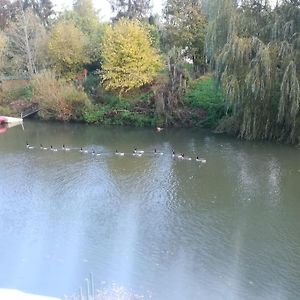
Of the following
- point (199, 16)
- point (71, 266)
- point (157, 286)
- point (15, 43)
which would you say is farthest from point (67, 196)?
point (15, 43)

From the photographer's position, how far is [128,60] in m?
32.7

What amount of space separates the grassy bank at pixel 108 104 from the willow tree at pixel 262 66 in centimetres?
552

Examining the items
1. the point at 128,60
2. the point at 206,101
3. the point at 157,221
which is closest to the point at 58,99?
Answer: the point at 128,60

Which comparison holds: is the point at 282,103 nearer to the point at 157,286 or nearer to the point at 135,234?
the point at 135,234

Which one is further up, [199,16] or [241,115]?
[199,16]

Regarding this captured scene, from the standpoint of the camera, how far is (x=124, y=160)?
22.8 m

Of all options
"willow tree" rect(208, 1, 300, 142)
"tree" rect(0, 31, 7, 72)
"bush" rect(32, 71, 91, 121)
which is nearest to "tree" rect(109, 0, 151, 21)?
"tree" rect(0, 31, 7, 72)

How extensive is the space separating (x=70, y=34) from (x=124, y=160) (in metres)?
19.0

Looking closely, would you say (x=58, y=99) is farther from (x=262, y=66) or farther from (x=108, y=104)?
(x=262, y=66)

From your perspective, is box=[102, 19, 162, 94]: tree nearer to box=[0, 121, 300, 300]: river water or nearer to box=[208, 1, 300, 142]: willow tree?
box=[208, 1, 300, 142]: willow tree

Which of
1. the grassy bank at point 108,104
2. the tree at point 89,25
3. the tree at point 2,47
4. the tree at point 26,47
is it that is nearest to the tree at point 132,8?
the tree at point 89,25

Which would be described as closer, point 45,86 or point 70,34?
point 45,86

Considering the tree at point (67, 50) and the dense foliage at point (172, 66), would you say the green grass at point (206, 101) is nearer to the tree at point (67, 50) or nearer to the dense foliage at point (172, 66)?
the dense foliage at point (172, 66)

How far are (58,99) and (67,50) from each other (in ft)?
20.0
